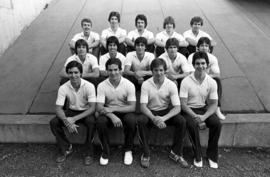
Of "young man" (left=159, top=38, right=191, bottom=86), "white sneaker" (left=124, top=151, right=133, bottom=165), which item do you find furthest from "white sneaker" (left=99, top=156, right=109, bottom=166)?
"young man" (left=159, top=38, right=191, bottom=86)

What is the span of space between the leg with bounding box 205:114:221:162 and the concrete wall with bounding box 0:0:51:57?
5443mm

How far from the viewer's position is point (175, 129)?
4328 millimetres

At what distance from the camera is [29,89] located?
5773 millimetres

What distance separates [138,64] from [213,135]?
1833 mm

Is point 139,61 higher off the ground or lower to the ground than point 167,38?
lower

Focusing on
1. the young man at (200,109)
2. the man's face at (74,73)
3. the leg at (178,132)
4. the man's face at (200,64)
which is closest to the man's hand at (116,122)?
the leg at (178,132)

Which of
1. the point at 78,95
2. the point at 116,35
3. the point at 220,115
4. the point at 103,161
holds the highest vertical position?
the point at 116,35

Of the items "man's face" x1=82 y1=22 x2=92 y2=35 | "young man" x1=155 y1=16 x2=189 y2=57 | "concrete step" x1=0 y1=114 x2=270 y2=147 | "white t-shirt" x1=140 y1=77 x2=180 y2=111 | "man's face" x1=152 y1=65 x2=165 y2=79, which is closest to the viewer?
"man's face" x1=152 y1=65 x2=165 y2=79

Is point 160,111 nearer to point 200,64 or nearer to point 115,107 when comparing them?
point 115,107

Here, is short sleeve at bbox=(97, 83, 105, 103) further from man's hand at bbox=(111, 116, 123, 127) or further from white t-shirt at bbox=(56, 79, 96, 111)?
man's hand at bbox=(111, 116, 123, 127)

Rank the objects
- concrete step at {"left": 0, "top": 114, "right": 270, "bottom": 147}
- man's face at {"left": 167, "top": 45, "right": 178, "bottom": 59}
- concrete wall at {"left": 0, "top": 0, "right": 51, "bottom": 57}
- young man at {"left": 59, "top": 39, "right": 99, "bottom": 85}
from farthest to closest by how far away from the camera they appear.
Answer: concrete wall at {"left": 0, "top": 0, "right": 51, "bottom": 57} → young man at {"left": 59, "top": 39, "right": 99, "bottom": 85} → man's face at {"left": 167, "top": 45, "right": 178, "bottom": 59} → concrete step at {"left": 0, "top": 114, "right": 270, "bottom": 147}

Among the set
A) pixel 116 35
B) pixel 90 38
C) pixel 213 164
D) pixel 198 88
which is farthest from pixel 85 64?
pixel 213 164

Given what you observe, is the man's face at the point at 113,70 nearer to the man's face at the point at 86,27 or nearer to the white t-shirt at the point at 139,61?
the white t-shirt at the point at 139,61

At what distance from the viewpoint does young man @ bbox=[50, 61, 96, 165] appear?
14.1 ft
